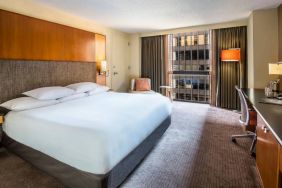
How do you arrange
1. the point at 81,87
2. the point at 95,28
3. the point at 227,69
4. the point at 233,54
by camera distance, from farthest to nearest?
the point at 227,69 → the point at 95,28 → the point at 233,54 → the point at 81,87

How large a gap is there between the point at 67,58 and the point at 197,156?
3.19 m

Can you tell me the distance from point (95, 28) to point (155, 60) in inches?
88.2

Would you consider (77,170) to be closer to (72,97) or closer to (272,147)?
(272,147)

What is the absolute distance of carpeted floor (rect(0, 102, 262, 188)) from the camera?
194cm

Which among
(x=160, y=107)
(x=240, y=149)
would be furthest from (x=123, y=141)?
(x=240, y=149)

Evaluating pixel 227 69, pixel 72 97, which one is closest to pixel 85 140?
pixel 72 97

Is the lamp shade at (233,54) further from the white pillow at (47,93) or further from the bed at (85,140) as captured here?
the white pillow at (47,93)

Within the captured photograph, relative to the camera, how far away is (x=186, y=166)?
2.26 metres

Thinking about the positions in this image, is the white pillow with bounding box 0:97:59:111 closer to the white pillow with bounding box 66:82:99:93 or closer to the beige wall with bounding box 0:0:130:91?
the white pillow with bounding box 66:82:99:93

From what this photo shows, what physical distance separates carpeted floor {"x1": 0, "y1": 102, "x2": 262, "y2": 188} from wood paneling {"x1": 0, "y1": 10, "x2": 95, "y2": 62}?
1.67 m

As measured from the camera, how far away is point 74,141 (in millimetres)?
1672

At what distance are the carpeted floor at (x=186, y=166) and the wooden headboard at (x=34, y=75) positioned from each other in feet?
3.32

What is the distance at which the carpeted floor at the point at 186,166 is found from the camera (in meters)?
1.94

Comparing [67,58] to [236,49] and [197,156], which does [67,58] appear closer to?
[197,156]
